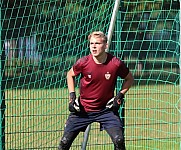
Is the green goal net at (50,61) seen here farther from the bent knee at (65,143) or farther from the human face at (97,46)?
the human face at (97,46)

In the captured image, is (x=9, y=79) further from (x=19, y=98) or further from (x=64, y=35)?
(x=64, y=35)

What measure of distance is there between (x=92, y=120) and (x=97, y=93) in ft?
1.03

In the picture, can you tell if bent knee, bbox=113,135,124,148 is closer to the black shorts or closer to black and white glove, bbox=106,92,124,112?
the black shorts

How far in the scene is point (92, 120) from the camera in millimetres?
7160

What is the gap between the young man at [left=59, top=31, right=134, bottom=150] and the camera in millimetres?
7047

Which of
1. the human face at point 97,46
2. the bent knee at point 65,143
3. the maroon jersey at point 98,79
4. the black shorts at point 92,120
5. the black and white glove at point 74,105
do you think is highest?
the human face at point 97,46

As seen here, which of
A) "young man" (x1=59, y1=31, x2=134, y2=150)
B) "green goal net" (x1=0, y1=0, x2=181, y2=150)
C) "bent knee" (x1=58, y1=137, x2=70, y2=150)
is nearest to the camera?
"young man" (x1=59, y1=31, x2=134, y2=150)

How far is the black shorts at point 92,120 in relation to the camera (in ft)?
23.2

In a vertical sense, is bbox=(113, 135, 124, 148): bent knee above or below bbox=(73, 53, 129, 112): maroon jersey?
below

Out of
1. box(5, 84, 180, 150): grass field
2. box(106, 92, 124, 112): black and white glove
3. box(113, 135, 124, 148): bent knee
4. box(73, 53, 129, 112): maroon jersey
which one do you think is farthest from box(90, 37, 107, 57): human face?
box(5, 84, 180, 150): grass field

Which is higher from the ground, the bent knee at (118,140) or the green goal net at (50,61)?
the green goal net at (50,61)

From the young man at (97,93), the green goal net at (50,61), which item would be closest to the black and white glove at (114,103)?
the young man at (97,93)

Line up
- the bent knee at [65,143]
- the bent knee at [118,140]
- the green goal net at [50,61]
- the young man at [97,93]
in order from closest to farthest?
1. the bent knee at [118,140]
2. the young man at [97,93]
3. the bent knee at [65,143]
4. the green goal net at [50,61]

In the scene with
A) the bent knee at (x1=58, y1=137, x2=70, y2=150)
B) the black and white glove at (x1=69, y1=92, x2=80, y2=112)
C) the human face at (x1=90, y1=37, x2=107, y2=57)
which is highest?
the human face at (x1=90, y1=37, x2=107, y2=57)
